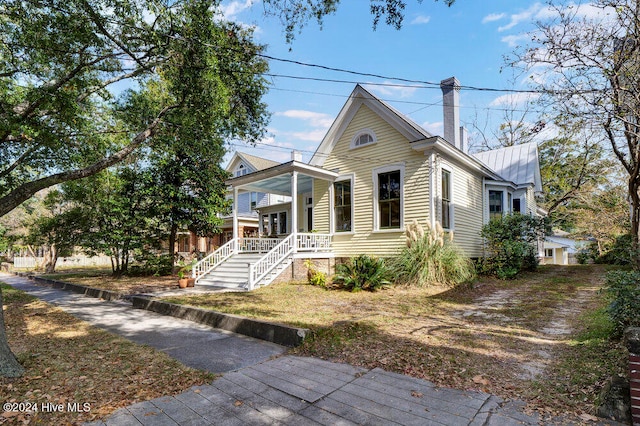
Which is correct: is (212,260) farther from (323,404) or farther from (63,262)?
(63,262)

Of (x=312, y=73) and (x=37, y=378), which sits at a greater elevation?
(x=312, y=73)

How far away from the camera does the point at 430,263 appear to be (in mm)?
9992

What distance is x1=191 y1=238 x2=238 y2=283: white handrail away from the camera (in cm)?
1268

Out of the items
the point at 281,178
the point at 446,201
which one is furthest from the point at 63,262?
the point at 446,201

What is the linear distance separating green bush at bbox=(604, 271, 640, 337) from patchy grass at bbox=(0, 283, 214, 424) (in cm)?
505

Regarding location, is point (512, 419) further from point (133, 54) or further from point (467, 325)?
point (133, 54)

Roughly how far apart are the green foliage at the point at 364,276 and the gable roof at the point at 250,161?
16177 millimetres

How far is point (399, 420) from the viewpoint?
2.81m

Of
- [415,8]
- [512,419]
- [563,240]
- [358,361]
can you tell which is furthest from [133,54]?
[563,240]

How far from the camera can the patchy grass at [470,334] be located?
3490mm

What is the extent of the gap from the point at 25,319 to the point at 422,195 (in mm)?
11141

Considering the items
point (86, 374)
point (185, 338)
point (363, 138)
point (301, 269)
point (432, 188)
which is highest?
point (363, 138)

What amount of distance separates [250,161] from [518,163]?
1786 centimetres

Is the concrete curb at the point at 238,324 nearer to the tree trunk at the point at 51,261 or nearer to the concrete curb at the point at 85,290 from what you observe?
the concrete curb at the point at 85,290
